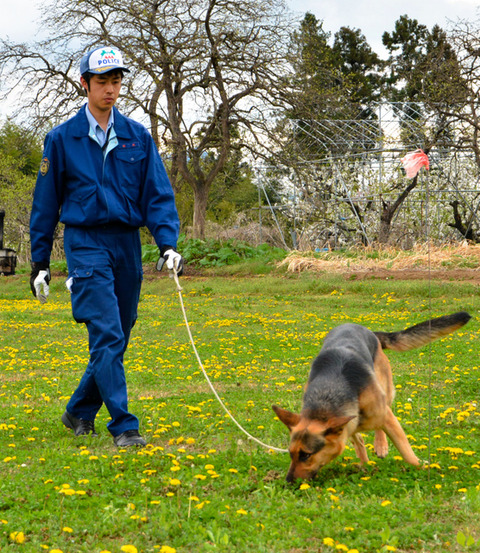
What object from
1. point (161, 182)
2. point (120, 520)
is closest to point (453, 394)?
point (161, 182)

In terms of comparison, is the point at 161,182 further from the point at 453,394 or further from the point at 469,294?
the point at 469,294

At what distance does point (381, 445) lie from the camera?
14.7ft

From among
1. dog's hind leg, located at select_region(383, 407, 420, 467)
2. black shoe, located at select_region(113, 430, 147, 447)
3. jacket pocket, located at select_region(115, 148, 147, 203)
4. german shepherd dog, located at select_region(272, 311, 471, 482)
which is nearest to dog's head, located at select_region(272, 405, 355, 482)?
german shepherd dog, located at select_region(272, 311, 471, 482)

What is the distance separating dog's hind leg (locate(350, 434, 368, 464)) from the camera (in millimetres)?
4136

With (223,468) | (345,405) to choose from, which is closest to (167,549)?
(223,468)

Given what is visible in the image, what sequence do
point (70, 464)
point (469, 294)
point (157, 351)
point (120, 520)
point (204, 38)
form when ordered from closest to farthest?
point (120, 520)
point (70, 464)
point (157, 351)
point (469, 294)
point (204, 38)

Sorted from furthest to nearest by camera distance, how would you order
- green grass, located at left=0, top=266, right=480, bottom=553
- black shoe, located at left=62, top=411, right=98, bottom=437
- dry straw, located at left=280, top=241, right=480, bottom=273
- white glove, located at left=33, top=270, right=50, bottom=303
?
1. dry straw, located at left=280, top=241, right=480, bottom=273
2. black shoe, located at left=62, top=411, right=98, bottom=437
3. white glove, located at left=33, top=270, right=50, bottom=303
4. green grass, located at left=0, top=266, right=480, bottom=553

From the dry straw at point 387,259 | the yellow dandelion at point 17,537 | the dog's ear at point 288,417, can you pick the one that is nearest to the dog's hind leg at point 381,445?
the dog's ear at point 288,417

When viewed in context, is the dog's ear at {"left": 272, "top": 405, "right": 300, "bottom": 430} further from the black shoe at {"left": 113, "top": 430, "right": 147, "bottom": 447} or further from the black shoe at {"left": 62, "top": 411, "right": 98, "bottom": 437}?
the black shoe at {"left": 62, "top": 411, "right": 98, "bottom": 437}

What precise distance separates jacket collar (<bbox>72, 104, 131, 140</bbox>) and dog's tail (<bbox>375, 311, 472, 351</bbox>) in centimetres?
241

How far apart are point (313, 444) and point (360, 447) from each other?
746 millimetres

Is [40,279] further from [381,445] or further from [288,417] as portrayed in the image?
[381,445]

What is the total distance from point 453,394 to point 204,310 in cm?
835

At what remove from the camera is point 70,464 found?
399 cm
